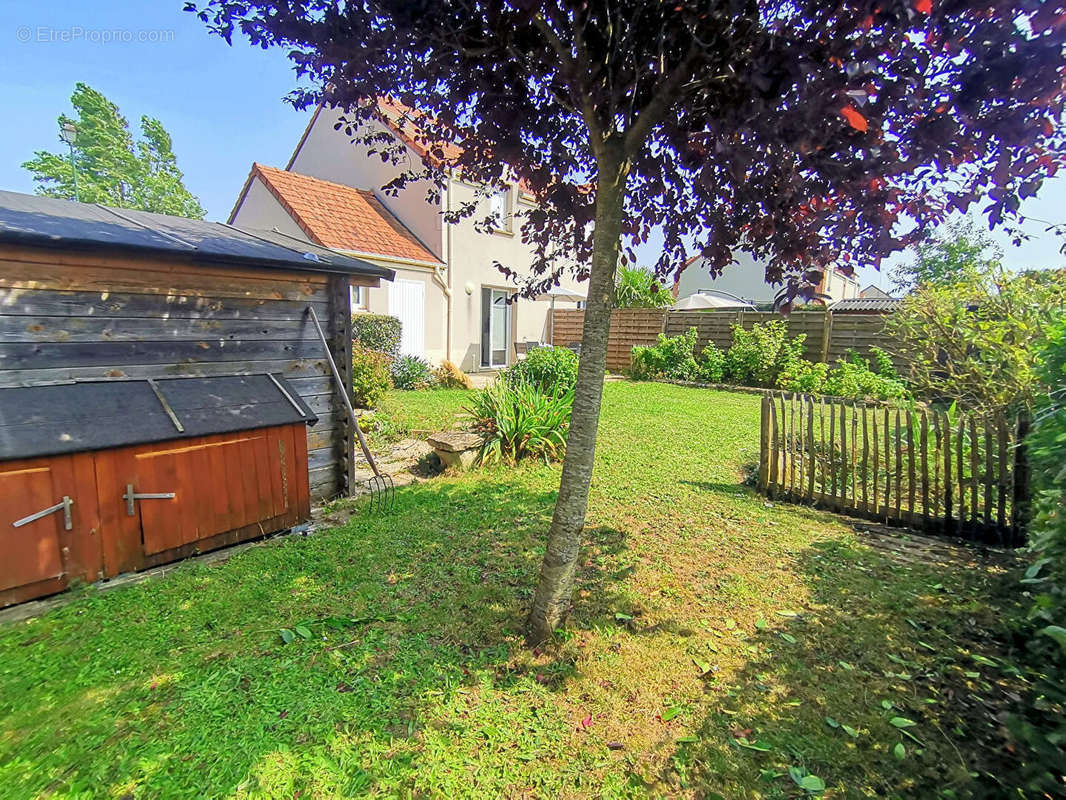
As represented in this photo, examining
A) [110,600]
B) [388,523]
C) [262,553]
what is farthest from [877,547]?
[110,600]

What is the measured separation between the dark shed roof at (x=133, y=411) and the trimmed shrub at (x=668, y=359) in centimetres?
1210

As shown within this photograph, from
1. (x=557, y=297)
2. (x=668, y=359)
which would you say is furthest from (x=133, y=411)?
(x=557, y=297)

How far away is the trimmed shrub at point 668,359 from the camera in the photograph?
14.6m

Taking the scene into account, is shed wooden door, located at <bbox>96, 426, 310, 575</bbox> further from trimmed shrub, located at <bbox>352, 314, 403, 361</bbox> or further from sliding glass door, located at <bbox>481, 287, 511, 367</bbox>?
sliding glass door, located at <bbox>481, 287, 511, 367</bbox>

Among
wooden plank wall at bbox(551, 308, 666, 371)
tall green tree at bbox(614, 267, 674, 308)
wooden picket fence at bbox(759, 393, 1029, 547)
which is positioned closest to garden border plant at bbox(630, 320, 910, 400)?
wooden plank wall at bbox(551, 308, 666, 371)

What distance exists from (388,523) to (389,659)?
6.67ft

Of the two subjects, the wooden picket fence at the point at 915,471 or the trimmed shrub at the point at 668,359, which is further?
the trimmed shrub at the point at 668,359

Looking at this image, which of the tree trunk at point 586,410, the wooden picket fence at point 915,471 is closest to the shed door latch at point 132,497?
the tree trunk at point 586,410

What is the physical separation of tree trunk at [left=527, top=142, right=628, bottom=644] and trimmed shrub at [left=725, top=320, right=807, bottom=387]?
11.6m

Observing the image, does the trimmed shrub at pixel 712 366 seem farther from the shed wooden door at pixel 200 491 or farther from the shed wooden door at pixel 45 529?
the shed wooden door at pixel 45 529

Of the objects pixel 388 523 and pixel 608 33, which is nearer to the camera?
pixel 608 33

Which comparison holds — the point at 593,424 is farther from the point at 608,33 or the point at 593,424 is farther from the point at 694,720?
the point at 608,33

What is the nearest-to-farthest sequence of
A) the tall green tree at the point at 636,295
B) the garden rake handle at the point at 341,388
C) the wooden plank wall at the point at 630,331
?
the garden rake handle at the point at 341,388
the wooden plank wall at the point at 630,331
the tall green tree at the point at 636,295

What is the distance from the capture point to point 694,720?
90.1 inches
